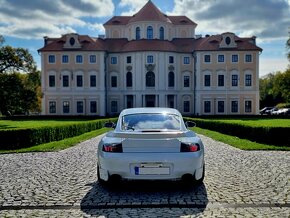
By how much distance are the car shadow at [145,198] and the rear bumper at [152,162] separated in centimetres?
39

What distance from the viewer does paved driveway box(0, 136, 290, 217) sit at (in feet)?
18.7

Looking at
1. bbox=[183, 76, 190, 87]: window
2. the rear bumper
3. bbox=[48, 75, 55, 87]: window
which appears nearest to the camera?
the rear bumper

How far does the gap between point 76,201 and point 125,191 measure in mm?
1141

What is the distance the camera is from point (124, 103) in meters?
59.2

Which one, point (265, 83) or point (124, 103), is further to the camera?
point (265, 83)

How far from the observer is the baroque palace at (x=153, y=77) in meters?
57.8

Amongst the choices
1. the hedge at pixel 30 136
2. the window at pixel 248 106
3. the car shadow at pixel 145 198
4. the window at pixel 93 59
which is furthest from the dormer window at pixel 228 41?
the car shadow at pixel 145 198

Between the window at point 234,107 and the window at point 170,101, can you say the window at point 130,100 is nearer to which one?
the window at point 170,101

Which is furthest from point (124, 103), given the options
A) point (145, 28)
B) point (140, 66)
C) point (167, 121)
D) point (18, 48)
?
point (167, 121)

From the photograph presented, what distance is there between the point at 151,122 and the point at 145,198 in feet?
5.99

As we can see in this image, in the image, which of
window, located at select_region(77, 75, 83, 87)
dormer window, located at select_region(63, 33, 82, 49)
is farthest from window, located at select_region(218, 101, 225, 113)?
dormer window, located at select_region(63, 33, 82, 49)

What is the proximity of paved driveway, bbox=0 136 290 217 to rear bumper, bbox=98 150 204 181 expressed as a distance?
40cm

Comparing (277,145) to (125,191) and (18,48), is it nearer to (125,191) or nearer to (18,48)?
(125,191)

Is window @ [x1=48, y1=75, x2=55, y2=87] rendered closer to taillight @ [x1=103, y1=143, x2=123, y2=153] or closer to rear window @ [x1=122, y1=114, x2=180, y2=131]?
rear window @ [x1=122, y1=114, x2=180, y2=131]
